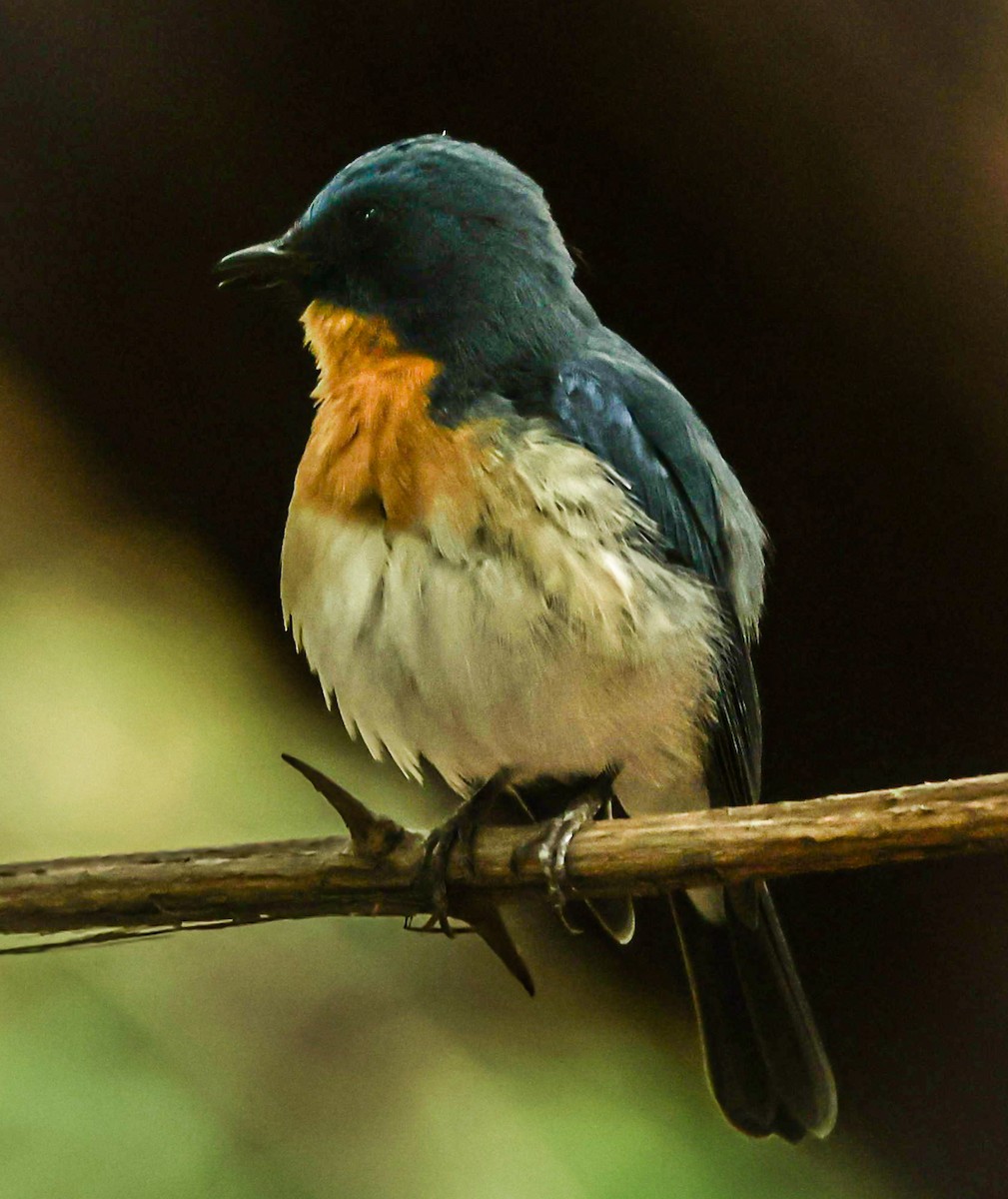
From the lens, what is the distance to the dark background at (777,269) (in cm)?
173

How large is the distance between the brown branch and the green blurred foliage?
1.34 feet

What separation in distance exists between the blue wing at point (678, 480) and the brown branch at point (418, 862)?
0.35 metres

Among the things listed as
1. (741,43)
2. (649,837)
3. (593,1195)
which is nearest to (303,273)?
(741,43)

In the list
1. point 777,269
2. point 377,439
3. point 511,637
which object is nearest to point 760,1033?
point 511,637

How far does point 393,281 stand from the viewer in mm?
1600

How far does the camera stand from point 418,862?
131cm

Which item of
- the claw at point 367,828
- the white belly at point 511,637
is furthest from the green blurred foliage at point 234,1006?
the claw at point 367,828

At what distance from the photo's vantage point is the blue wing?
1531 millimetres

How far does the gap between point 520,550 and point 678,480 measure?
26 cm

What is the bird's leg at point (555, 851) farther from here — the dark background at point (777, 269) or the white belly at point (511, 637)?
the dark background at point (777, 269)

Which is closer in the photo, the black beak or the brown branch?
the brown branch

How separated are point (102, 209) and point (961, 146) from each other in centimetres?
105

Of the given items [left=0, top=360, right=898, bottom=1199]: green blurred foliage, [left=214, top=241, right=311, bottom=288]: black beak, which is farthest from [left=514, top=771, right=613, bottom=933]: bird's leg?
[left=214, top=241, right=311, bottom=288]: black beak

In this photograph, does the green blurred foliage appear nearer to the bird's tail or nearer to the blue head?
the bird's tail
